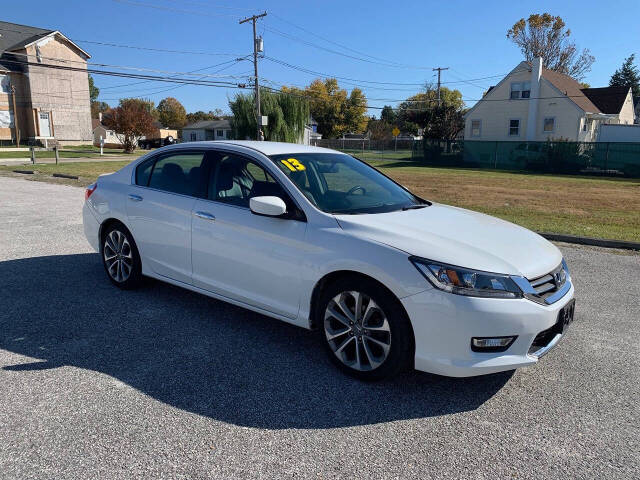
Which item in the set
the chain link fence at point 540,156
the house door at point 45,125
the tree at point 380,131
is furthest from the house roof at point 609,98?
the house door at point 45,125

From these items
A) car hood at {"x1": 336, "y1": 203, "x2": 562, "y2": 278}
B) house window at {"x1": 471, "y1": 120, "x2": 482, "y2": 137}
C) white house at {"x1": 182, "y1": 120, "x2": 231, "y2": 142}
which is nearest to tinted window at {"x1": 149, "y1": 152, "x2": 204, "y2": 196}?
car hood at {"x1": 336, "y1": 203, "x2": 562, "y2": 278}

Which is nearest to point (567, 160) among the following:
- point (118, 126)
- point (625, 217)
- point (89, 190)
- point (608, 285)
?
point (625, 217)

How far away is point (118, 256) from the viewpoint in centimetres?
531

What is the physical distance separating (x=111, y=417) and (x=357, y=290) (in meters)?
1.72

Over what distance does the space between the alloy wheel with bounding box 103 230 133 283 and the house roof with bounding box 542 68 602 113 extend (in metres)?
39.9

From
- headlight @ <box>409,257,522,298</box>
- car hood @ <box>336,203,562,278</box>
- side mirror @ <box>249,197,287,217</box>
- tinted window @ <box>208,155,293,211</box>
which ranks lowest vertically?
headlight @ <box>409,257,522,298</box>

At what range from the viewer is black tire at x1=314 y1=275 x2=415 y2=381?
325cm

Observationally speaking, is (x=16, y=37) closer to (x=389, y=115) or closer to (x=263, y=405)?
(x=263, y=405)

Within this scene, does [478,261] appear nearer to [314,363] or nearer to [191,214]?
[314,363]

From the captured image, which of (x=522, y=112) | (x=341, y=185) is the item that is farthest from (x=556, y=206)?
(x=522, y=112)

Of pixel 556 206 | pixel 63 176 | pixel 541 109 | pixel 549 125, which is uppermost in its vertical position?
pixel 541 109

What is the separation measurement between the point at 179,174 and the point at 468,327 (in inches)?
122

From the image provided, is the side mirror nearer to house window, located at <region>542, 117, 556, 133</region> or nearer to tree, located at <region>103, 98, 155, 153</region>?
house window, located at <region>542, 117, 556, 133</region>

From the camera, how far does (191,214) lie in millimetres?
4453
